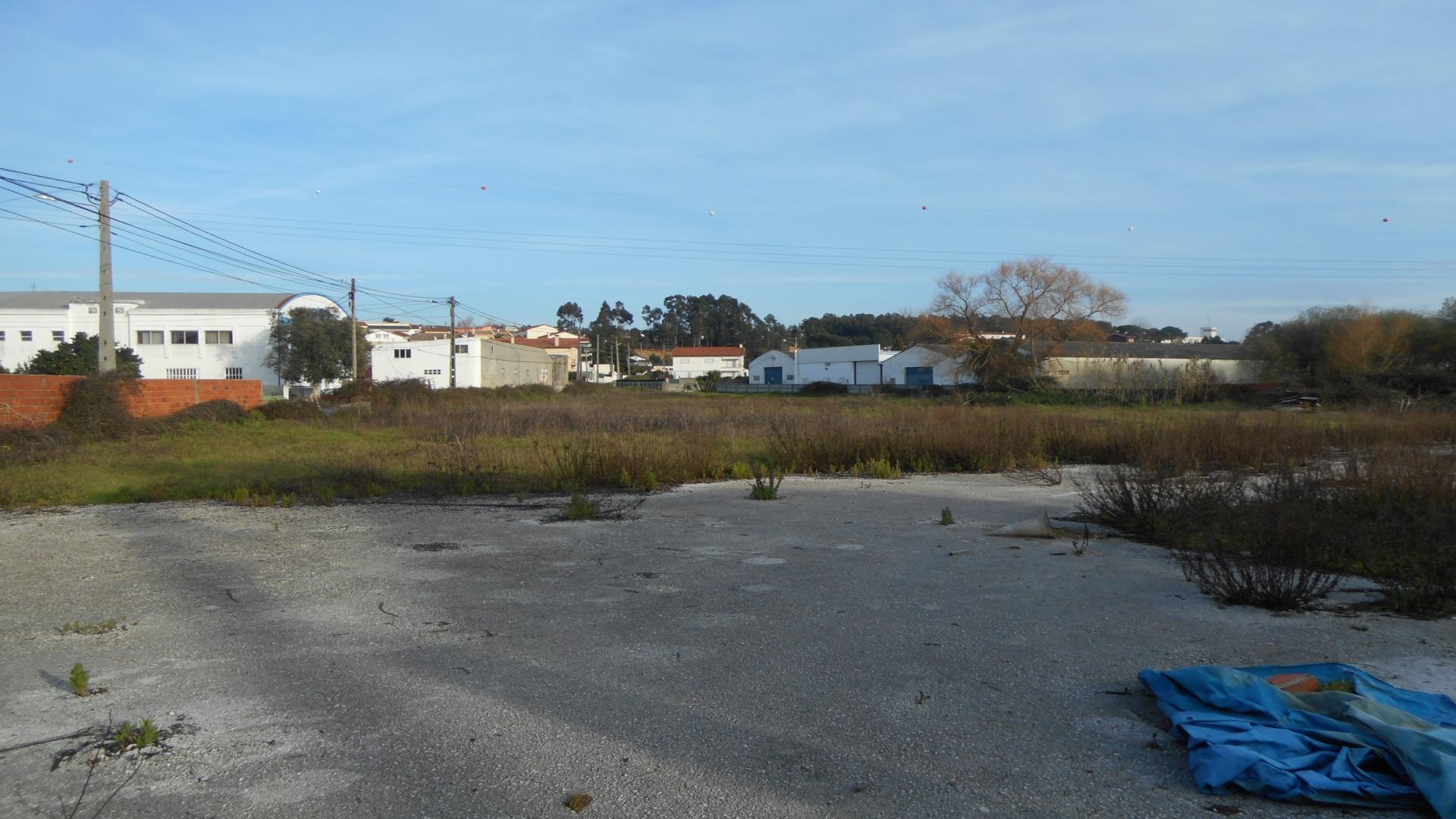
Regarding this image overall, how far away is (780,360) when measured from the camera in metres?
90.9

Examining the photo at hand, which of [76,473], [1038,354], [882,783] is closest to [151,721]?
[882,783]

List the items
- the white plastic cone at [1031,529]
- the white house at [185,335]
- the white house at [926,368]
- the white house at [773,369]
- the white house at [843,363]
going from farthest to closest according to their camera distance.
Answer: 1. the white house at [773,369]
2. the white house at [843,363]
3. the white house at [185,335]
4. the white house at [926,368]
5. the white plastic cone at [1031,529]

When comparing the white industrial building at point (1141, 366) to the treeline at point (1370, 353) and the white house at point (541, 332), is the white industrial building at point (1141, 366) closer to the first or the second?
the treeline at point (1370, 353)

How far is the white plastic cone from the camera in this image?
941 centimetres

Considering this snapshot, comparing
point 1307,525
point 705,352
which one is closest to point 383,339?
point 705,352

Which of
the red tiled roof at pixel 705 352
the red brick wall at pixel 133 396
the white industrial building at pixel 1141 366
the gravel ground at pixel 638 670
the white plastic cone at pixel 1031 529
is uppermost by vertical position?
the red tiled roof at pixel 705 352

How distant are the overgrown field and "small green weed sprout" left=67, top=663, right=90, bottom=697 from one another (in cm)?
825

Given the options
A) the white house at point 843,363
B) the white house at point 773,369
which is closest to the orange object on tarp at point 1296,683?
the white house at point 843,363

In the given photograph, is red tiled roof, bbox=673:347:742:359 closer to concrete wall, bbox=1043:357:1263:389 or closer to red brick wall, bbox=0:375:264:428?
concrete wall, bbox=1043:357:1263:389

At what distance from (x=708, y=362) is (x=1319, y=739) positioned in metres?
117

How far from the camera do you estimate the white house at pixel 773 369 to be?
3526 inches

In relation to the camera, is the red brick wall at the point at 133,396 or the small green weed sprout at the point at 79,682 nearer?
the small green weed sprout at the point at 79,682

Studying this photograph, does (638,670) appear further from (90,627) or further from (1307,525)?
(1307,525)

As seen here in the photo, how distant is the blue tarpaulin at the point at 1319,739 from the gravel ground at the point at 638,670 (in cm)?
11
